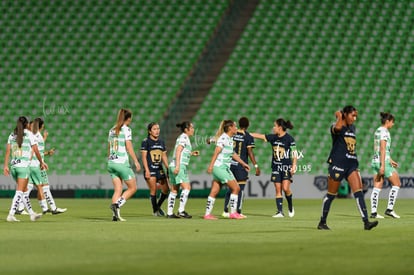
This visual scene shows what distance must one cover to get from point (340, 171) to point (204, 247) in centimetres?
372

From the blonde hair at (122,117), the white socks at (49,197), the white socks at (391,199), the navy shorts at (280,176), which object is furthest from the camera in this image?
the white socks at (49,197)

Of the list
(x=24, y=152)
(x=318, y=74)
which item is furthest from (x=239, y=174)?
(x=318, y=74)

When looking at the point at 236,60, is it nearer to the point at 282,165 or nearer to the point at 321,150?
the point at 321,150

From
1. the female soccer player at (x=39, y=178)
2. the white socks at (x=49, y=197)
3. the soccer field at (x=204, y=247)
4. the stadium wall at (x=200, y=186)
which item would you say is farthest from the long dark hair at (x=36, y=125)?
the stadium wall at (x=200, y=186)

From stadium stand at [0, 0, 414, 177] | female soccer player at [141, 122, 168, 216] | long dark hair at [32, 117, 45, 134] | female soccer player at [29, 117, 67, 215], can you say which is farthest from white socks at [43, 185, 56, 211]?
stadium stand at [0, 0, 414, 177]

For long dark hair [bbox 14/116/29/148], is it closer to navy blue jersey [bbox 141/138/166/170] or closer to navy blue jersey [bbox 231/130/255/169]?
navy blue jersey [bbox 141/138/166/170]

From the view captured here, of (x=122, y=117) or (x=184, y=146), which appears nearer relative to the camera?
(x=122, y=117)

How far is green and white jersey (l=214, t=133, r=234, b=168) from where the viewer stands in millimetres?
19500

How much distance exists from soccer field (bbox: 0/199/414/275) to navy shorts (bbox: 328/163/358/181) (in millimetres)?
909

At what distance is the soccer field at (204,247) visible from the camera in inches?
379

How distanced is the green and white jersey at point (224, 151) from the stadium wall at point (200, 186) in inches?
501

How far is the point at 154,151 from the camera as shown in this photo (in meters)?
21.2

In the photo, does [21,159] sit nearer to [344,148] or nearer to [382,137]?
[344,148]

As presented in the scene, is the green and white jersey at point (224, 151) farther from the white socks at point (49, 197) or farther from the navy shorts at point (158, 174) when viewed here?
the white socks at point (49, 197)
